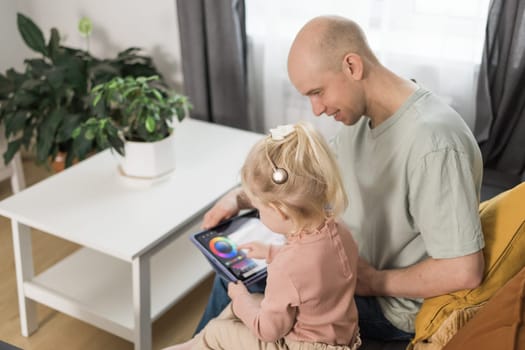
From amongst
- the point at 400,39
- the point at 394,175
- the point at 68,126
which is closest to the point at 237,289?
the point at 394,175

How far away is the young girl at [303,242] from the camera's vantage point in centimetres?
131

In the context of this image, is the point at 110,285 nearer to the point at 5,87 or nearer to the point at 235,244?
the point at 235,244

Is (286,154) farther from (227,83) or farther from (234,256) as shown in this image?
(227,83)

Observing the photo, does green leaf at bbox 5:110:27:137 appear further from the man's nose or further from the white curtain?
the man's nose

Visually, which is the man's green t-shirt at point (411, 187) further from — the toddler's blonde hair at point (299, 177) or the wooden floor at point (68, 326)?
the wooden floor at point (68, 326)

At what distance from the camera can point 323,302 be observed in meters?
1.36

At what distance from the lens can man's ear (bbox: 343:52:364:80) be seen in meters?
1.45

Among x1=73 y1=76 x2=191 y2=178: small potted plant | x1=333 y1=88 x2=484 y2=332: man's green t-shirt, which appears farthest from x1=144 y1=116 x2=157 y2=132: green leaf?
x1=333 y1=88 x2=484 y2=332: man's green t-shirt

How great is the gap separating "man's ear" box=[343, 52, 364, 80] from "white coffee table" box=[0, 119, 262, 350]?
699mm

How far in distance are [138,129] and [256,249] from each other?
0.60 m

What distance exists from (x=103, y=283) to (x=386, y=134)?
44.6 inches

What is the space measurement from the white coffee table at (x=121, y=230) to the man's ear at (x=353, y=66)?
70 cm

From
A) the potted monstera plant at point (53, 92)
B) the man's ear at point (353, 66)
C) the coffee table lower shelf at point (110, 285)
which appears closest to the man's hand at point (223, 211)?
the coffee table lower shelf at point (110, 285)

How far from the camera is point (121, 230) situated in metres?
1.87
